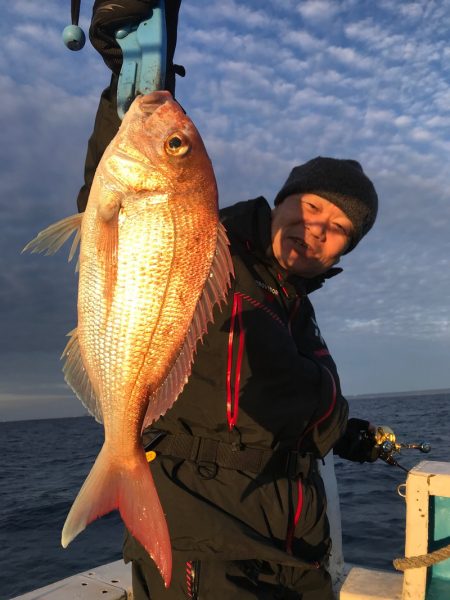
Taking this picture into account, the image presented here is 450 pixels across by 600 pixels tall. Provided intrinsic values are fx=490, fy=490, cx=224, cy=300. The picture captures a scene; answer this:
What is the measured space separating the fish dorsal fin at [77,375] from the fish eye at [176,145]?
0.77 metres

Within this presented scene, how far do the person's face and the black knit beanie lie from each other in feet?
0.15

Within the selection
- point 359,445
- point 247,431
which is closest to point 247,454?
point 247,431

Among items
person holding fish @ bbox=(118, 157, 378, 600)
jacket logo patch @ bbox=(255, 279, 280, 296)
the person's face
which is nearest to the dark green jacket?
person holding fish @ bbox=(118, 157, 378, 600)

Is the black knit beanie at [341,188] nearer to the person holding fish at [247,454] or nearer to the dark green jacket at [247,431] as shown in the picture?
the person holding fish at [247,454]

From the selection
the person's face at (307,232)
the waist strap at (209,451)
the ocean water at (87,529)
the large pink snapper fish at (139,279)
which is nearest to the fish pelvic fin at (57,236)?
the large pink snapper fish at (139,279)

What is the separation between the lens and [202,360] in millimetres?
2418

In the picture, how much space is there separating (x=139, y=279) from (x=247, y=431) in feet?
3.73

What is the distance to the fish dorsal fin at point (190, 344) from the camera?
182 cm

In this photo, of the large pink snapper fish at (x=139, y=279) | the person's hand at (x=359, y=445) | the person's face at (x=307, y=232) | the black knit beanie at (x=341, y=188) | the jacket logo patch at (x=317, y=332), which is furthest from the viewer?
the person's hand at (x=359, y=445)

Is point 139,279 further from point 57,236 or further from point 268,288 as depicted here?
point 268,288

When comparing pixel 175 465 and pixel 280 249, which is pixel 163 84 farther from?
pixel 175 465

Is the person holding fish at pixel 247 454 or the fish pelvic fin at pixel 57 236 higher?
the fish pelvic fin at pixel 57 236

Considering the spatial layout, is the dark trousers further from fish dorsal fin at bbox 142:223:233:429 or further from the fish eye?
the fish eye

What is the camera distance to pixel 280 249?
125 inches
